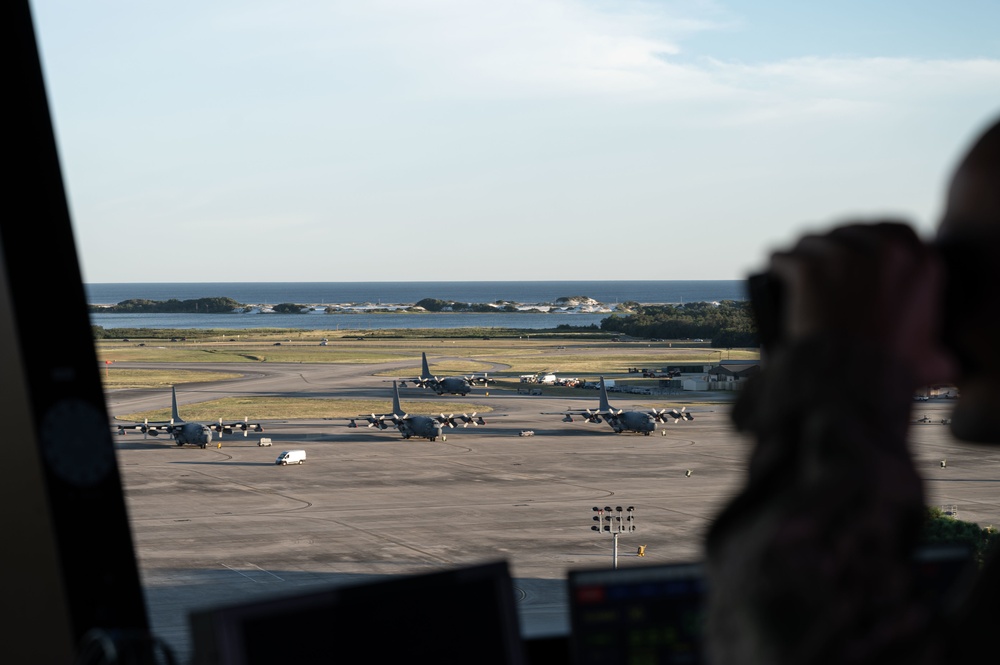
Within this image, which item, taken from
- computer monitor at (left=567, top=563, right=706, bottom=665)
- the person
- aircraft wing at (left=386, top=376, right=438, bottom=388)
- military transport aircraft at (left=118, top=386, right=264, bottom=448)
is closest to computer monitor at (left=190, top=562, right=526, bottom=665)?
computer monitor at (left=567, top=563, right=706, bottom=665)

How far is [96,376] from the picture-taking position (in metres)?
2.97

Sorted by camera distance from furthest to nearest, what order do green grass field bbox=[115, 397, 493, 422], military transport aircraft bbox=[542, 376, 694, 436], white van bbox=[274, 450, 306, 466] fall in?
green grass field bbox=[115, 397, 493, 422] < military transport aircraft bbox=[542, 376, 694, 436] < white van bbox=[274, 450, 306, 466]

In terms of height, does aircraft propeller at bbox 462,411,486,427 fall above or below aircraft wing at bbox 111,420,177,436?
below

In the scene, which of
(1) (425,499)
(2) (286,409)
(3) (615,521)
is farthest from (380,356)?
(3) (615,521)

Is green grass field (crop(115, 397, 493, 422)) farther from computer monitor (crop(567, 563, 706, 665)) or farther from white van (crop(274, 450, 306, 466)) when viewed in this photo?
computer monitor (crop(567, 563, 706, 665))

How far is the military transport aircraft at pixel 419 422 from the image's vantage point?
1316 inches

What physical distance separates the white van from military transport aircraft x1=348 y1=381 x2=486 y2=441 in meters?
5.75

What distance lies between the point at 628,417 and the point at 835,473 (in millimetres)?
33768

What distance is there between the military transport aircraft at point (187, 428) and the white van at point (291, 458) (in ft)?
15.3

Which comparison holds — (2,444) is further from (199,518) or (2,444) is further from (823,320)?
(199,518)

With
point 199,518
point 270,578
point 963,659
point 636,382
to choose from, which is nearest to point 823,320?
point 963,659

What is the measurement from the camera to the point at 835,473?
23.7 inches

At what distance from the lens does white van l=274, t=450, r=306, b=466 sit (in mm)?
27953

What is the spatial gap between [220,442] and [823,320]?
3368 centimetres
